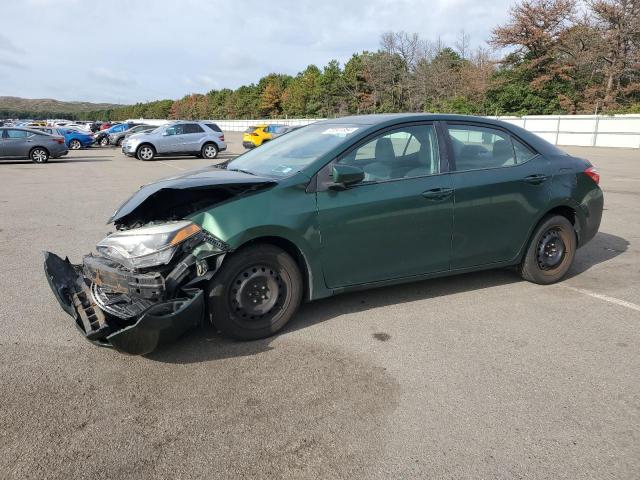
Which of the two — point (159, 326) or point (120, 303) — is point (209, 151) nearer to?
point (120, 303)

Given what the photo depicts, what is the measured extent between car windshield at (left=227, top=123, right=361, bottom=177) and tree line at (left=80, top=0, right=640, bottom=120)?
37884 mm

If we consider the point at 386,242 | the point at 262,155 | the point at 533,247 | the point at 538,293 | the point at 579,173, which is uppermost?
the point at 262,155

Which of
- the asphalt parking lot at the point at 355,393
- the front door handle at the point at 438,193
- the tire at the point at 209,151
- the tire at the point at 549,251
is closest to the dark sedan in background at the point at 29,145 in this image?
the tire at the point at 209,151

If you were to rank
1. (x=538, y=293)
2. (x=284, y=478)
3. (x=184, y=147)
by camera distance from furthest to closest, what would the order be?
(x=184, y=147) → (x=538, y=293) → (x=284, y=478)

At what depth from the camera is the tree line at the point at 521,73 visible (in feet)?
132

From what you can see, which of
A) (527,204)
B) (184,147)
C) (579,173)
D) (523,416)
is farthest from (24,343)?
(184,147)

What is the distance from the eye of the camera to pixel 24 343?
3.81 meters

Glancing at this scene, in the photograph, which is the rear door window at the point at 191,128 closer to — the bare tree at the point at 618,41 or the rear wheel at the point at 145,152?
the rear wheel at the point at 145,152

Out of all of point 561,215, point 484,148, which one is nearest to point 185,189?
point 484,148

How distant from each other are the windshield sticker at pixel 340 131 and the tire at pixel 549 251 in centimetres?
216

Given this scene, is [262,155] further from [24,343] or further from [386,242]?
[24,343]

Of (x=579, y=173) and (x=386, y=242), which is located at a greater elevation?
(x=579, y=173)

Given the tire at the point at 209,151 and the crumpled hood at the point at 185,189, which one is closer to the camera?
the crumpled hood at the point at 185,189

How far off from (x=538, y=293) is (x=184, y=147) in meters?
20.4
